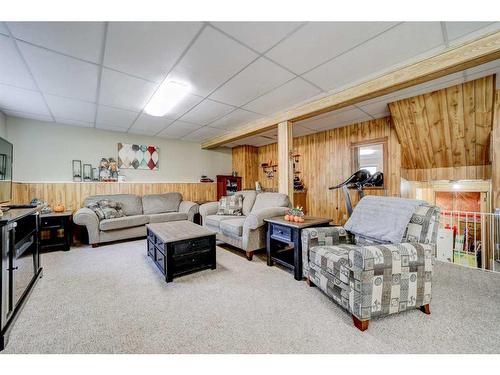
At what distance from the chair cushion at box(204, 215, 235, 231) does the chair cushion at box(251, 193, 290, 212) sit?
52cm

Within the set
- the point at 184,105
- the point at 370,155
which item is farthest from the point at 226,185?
the point at 370,155

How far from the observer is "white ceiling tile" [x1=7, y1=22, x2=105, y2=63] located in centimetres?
164

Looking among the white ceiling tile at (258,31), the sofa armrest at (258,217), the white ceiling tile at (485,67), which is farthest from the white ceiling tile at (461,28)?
the sofa armrest at (258,217)

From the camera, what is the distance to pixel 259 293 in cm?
204

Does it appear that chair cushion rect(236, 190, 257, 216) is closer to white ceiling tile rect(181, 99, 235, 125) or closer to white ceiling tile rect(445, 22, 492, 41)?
white ceiling tile rect(181, 99, 235, 125)

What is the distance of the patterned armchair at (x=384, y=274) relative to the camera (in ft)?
4.92

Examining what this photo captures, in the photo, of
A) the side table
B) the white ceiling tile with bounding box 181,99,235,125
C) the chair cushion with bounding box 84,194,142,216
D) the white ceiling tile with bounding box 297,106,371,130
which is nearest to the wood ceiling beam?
the white ceiling tile with bounding box 297,106,371,130

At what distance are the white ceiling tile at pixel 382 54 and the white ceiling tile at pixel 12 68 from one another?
2874 mm

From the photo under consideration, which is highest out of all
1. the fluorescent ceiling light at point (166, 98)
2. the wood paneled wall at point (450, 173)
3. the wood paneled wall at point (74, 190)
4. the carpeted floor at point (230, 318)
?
the fluorescent ceiling light at point (166, 98)

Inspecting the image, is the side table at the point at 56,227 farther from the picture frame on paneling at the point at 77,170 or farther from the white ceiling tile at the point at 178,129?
the white ceiling tile at the point at 178,129

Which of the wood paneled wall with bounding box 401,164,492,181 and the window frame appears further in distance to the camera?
the window frame
